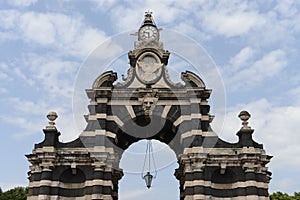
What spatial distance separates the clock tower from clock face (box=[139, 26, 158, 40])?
1.09 metres

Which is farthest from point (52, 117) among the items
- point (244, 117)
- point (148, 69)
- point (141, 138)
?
point (244, 117)

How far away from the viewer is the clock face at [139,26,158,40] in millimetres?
24531

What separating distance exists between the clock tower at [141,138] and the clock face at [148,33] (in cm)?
109

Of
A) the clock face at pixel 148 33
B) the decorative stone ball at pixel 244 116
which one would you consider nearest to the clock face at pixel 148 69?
the clock face at pixel 148 33

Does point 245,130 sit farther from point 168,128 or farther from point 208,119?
point 168,128

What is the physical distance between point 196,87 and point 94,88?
5.26m

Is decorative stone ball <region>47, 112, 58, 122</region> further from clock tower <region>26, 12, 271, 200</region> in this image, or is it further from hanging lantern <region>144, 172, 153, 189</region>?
hanging lantern <region>144, 172, 153, 189</region>

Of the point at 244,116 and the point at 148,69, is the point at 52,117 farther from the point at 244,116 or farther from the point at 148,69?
the point at 244,116

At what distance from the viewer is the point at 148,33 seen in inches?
973

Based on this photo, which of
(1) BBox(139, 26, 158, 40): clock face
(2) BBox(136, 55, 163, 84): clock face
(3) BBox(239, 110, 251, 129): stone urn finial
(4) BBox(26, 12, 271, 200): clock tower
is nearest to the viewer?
(4) BBox(26, 12, 271, 200): clock tower

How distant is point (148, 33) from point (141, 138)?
597 centimetres

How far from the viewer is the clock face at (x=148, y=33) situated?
24.5 m

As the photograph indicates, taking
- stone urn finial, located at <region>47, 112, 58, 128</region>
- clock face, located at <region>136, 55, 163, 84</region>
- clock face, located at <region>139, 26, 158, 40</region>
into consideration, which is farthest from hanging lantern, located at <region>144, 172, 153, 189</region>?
clock face, located at <region>139, 26, 158, 40</region>

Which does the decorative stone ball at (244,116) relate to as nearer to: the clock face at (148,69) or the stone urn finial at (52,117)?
the clock face at (148,69)
